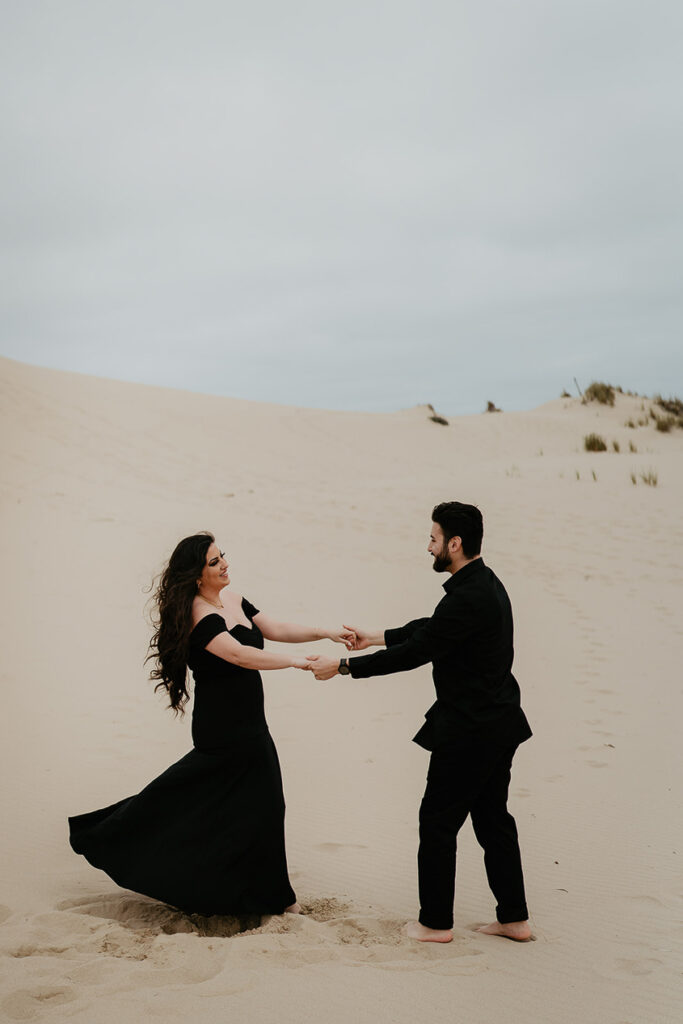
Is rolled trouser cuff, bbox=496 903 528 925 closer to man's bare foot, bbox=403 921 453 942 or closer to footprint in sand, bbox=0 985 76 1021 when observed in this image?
man's bare foot, bbox=403 921 453 942

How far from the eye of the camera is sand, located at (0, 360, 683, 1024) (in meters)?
3.33

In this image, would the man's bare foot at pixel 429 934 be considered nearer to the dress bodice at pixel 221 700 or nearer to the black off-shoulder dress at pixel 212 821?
the black off-shoulder dress at pixel 212 821

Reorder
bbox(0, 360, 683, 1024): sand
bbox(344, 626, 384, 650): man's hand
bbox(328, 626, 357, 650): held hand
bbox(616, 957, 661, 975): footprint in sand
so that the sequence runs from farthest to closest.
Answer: bbox(328, 626, 357, 650): held hand < bbox(344, 626, 384, 650): man's hand < bbox(616, 957, 661, 975): footprint in sand < bbox(0, 360, 683, 1024): sand

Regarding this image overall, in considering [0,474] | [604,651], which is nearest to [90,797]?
[604,651]

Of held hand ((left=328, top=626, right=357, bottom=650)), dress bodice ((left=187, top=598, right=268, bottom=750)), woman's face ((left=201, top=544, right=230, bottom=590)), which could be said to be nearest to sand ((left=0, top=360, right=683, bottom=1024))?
dress bodice ((left=187, top=598, right=268, bottom=750))

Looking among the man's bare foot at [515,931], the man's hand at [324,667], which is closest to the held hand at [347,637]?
the man's hand at [324,667]

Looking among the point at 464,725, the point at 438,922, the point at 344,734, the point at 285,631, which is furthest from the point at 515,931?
the point at 344,734

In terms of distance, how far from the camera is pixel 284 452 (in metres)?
22.3

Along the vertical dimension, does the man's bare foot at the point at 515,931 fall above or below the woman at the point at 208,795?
below

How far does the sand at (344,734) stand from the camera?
333 centimetres

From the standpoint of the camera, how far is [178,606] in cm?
394

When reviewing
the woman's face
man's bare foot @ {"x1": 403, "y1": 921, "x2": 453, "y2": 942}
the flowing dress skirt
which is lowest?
man's bare foot @ {"x1": 403, "y1": 921, "x2": 453, "y2": 942}

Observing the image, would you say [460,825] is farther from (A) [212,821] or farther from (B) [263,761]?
(A) [212,821]

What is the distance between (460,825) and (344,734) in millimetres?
3698
